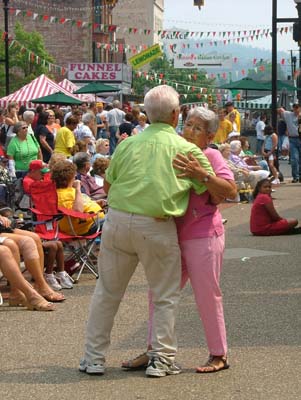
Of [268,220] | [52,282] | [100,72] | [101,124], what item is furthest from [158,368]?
[100,72]

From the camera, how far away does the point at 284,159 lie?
44219 mm

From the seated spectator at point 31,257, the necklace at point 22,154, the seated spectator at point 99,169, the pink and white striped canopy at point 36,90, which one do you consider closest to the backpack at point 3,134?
the necklace at point 22,154

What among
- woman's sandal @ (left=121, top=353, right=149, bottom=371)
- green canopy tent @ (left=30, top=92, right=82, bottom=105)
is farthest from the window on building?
woman's sandal @ (left=121, top=353, right=149, bottom=371)

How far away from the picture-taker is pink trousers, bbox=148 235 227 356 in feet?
25.3

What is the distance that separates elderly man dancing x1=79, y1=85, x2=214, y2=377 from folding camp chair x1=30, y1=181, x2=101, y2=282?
430 centimetres

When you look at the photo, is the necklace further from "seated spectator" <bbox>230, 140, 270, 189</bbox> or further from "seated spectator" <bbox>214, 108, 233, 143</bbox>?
"seated spectator" <bbox>214, 108, 233, 143</bbox>

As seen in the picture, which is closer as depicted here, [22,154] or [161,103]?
[161,103]

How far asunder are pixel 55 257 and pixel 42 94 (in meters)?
25.1

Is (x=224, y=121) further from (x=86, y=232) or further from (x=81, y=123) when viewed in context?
(x=86, y=232)

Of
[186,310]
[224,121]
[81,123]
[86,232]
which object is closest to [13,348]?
[186,310]

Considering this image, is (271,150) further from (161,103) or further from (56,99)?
(161,103)

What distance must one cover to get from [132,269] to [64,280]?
4151 mm

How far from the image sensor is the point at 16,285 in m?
10.3

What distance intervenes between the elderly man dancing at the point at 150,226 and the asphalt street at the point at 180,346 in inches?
9.6
